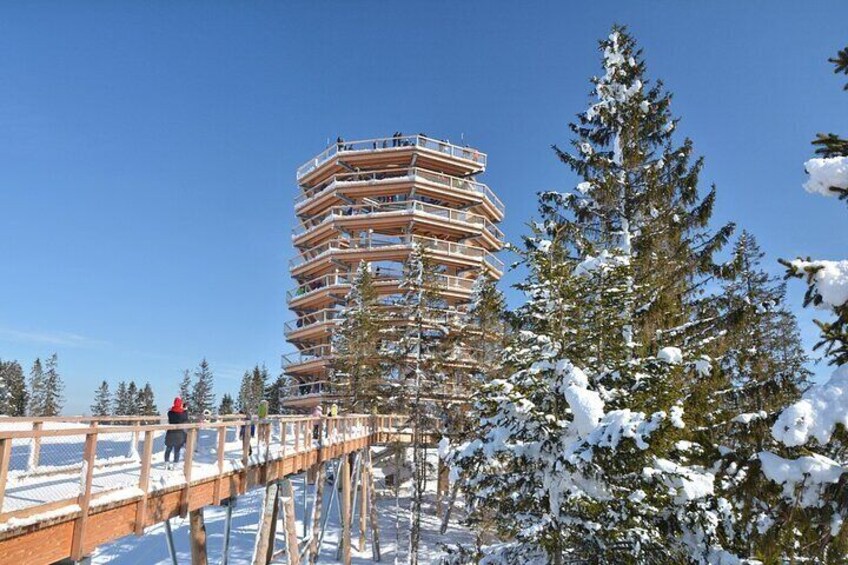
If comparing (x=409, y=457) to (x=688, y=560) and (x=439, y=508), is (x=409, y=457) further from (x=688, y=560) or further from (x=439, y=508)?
(x=688, y=560)

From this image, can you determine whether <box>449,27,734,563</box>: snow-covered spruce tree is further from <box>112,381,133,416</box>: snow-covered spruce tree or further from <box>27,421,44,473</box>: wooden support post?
<box>112,381,133,416</box>: snow-covered spruce tree

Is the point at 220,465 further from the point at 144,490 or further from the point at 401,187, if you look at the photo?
the point at 401,187

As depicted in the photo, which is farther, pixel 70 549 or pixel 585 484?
pixel 585 484

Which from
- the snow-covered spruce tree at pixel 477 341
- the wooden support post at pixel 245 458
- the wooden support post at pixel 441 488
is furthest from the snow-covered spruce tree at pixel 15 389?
the wooden support post at pixel 245 458

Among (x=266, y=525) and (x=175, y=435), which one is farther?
(x=266, y=525)

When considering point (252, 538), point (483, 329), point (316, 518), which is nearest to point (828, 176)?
point (316, 518)

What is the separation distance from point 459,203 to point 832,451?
42.0m

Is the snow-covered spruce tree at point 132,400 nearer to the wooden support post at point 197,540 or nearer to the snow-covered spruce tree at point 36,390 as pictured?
the snow-covered spruce tree at point 36,390

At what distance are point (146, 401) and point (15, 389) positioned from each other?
70.2 feet

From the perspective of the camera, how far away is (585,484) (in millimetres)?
10453

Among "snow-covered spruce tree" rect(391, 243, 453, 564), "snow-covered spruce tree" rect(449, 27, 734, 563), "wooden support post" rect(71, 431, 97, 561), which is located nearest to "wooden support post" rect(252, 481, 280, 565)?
"snow-covered spruce tree" rect(449, 27, 734, 563)

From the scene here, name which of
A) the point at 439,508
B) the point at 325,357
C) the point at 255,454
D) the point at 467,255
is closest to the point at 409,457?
the point at 439,508

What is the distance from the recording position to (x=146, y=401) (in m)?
103

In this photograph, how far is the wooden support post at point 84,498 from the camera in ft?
23.0
